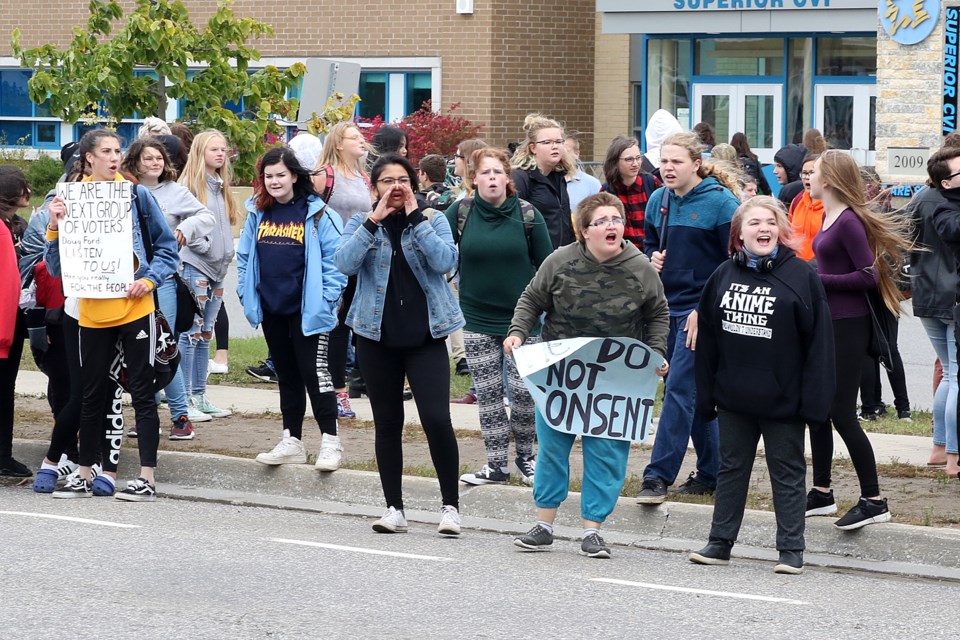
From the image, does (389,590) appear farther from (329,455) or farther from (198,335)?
(198,335)

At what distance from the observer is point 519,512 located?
8727 millimetres

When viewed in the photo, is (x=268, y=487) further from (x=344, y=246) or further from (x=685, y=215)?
(x=685, y=215)

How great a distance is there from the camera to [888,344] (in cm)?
796

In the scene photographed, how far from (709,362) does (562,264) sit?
89cm

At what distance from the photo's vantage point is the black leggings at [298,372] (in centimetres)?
927

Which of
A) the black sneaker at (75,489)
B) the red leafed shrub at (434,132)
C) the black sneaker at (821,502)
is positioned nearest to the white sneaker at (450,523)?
the black sneaker at (821,502)

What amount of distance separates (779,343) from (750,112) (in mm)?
23484

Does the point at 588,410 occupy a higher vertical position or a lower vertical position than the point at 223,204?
lower

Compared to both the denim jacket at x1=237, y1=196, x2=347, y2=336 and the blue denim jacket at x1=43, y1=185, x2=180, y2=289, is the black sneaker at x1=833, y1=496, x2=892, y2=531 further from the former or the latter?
the blue denim jacket at x1=43, y1=185, x2=180, y2=289

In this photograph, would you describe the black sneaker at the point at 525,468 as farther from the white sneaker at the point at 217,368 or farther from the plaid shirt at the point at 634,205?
the white sneaker at the point at 217,368

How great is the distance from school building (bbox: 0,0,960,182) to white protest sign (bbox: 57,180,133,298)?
67.7ft

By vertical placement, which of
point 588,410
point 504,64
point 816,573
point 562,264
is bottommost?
point 816,573

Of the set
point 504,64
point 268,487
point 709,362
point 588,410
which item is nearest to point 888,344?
point 709,362

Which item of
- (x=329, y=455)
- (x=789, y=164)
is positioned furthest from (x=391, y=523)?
(x=789, y=164)
